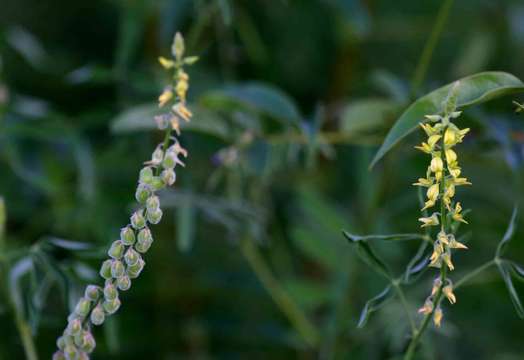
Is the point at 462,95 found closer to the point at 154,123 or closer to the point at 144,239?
the point at 144,239

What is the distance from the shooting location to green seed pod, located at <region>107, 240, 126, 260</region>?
43 centimetres

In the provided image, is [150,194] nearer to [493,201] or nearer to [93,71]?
[93,71]

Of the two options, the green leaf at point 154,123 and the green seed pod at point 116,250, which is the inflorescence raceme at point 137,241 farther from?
the green leaf at point 154,123

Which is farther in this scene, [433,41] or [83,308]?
[433,41]

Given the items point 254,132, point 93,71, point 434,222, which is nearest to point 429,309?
point 434,222

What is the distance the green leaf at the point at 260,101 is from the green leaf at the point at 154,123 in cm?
4

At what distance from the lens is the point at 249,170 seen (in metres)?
0.78

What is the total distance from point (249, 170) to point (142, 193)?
14.2 inches

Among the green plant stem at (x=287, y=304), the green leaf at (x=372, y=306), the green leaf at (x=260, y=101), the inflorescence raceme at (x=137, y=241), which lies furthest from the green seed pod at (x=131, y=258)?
the green plant stem at (x=287, y=304)

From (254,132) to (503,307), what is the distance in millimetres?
426

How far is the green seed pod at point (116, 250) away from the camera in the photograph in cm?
43

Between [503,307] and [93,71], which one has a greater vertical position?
[93,71]

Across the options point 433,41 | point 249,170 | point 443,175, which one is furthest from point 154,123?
point 443,175

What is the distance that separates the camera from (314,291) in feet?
3.19
